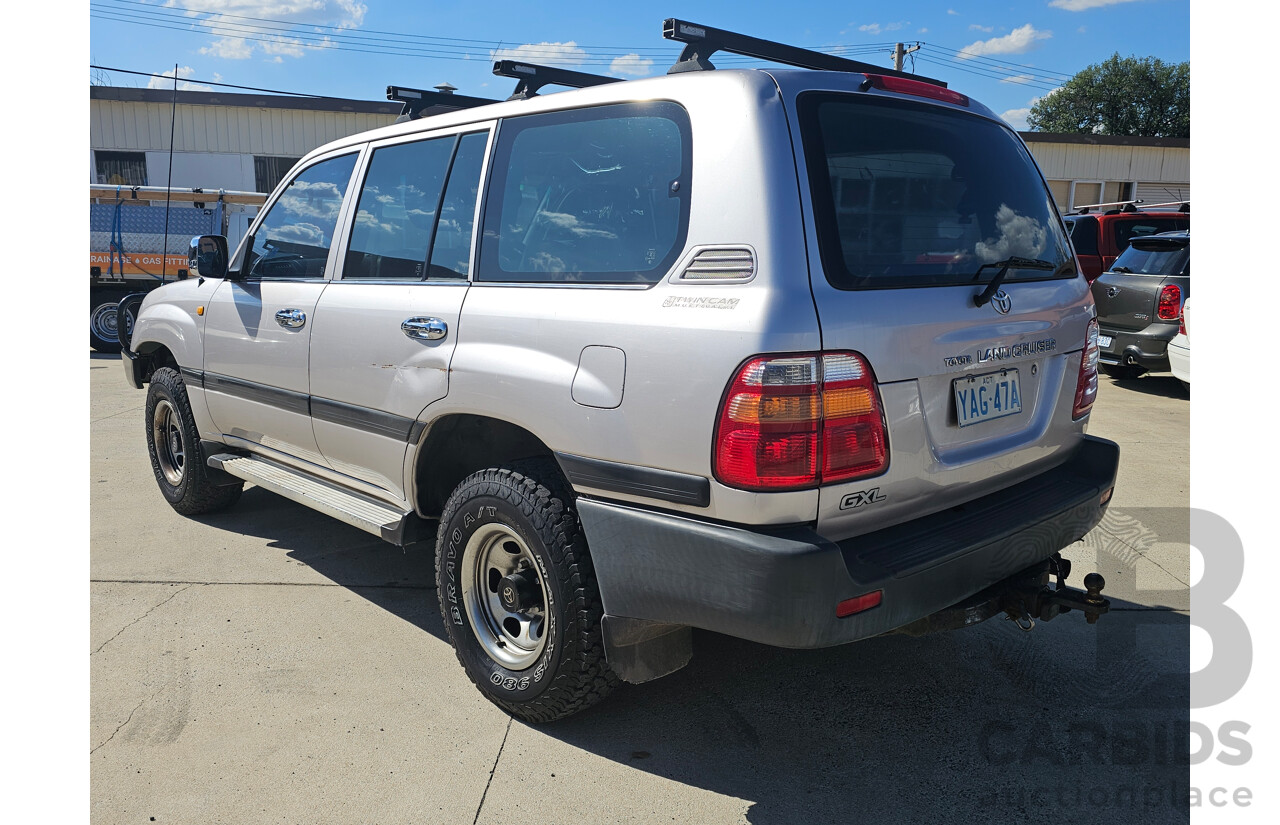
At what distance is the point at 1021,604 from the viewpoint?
2703mm

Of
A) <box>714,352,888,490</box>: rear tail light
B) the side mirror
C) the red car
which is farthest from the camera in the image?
the red car

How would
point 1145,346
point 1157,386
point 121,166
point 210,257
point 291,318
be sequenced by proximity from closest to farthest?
point 291,318
point 210,257
point 1145,346
point 1157,386
point 121,166

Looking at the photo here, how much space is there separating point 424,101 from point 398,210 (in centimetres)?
97

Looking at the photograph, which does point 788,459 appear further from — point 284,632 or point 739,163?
point 284,632

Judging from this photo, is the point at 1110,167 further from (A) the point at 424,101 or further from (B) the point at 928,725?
(B) the point at 928,725

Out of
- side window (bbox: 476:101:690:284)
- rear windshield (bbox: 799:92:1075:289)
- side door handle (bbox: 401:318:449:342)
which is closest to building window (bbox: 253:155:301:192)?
side door handle (bbox: 401:318:449:342)

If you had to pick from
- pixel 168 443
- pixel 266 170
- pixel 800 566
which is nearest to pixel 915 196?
pixel 800 566

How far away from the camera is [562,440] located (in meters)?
2.58

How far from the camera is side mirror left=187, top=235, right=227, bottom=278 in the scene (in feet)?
14.1

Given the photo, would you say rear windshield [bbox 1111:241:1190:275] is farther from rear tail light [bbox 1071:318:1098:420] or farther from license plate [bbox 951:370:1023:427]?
license plate [bbox 951:370:1023:427]

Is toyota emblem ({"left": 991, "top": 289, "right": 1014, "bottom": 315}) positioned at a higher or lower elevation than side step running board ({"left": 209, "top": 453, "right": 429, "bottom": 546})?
higher

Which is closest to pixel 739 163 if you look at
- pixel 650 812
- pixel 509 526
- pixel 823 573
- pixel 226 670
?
pixel 823 573

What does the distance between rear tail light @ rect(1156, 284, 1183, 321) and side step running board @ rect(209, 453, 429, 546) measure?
810cm

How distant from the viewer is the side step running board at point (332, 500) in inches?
130
